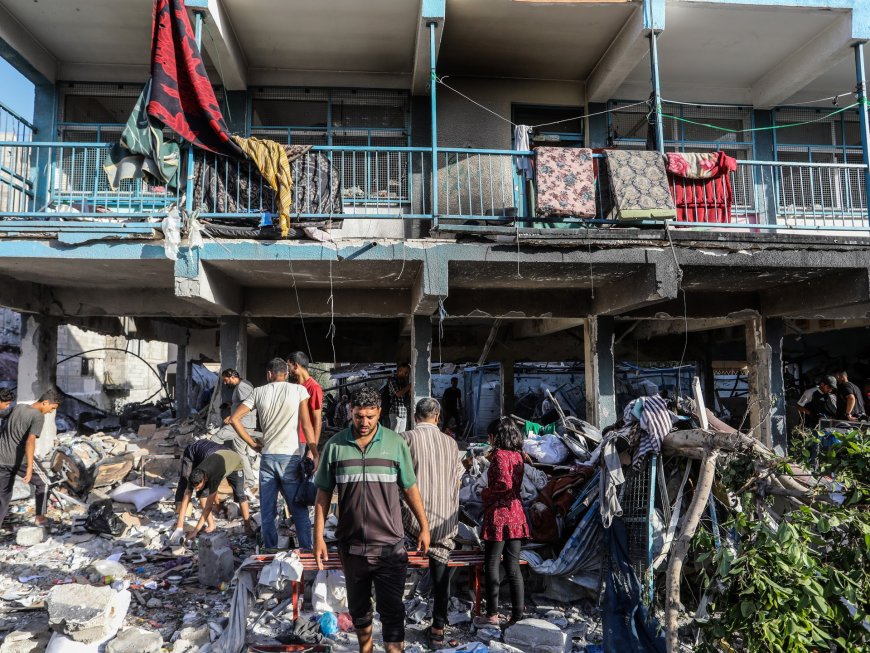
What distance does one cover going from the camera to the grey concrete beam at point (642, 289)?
270 inches

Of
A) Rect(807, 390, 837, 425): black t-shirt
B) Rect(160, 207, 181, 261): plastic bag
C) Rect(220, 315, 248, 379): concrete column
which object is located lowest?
Rect(807, 390, 837, 425): black t-shirt

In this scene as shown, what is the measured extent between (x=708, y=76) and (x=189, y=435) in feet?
34.5

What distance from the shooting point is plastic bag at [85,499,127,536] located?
6676 millimetres

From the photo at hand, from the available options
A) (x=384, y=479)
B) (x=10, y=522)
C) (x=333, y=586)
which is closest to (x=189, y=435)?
(x=10, y=522)

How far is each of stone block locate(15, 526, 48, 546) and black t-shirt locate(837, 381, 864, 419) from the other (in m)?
11.4

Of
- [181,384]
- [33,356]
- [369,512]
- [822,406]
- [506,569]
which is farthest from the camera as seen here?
[181,384]

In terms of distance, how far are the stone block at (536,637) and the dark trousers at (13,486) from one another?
5.03 metres

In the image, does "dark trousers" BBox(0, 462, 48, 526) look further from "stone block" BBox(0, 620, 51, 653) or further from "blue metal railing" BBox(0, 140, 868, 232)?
"blue metal railing" BBox(0, 140, 868, 232)

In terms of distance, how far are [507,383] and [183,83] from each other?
850cm

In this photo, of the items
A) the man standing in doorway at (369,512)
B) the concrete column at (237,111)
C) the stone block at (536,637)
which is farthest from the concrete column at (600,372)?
the concrete column at (237,111)

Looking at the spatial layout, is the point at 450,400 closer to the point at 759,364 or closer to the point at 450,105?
the point at 759,364

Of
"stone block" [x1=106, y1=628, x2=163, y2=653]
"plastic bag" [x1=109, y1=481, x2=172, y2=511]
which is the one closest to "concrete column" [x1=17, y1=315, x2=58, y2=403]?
"plastic bag" [x1=109, y1=481, x2=172, y2=511]

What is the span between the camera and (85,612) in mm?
3951

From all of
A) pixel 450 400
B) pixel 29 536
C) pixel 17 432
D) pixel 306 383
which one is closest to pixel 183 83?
pixel 306 383
